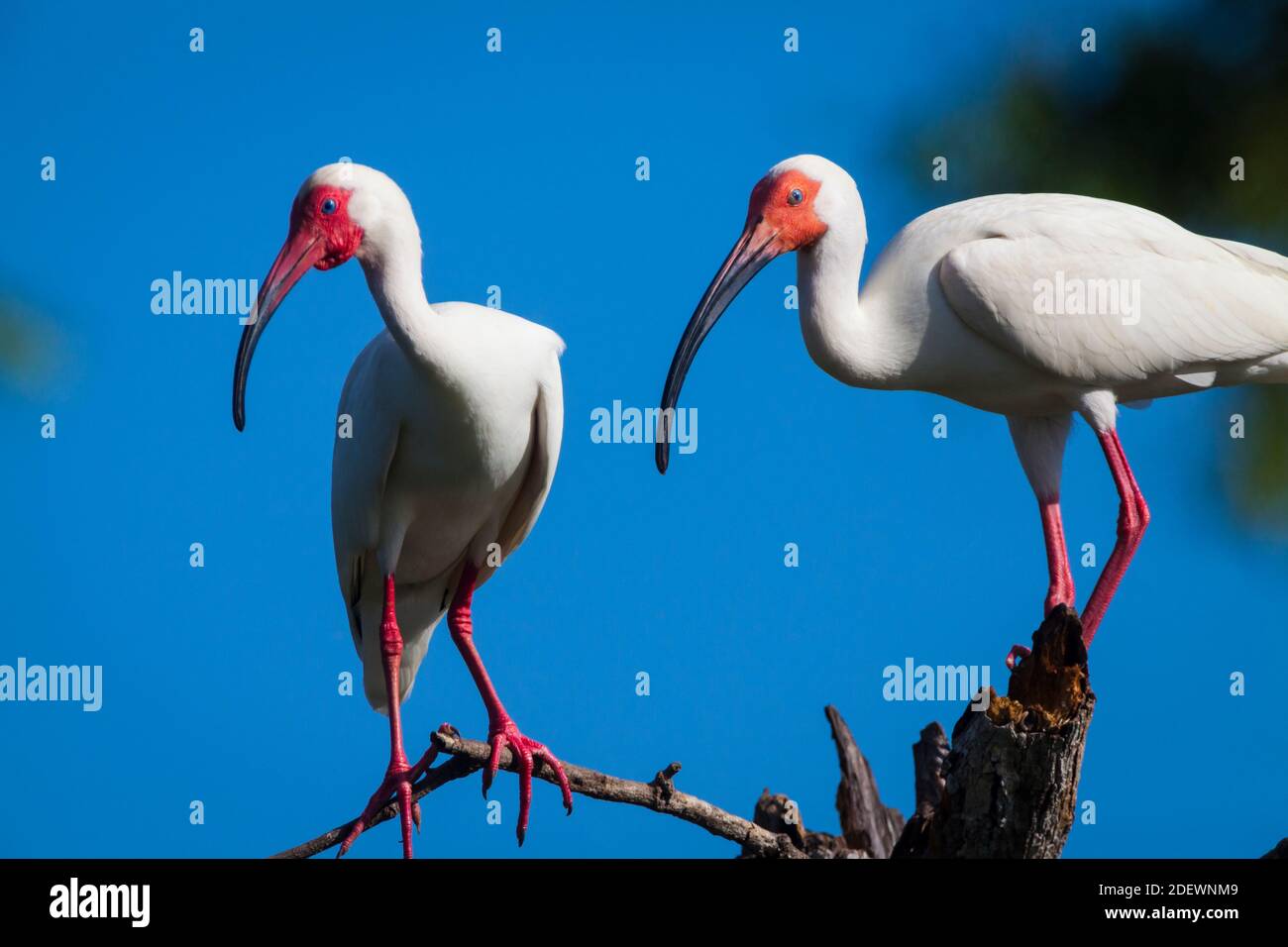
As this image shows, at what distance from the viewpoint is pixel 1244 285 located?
611cm

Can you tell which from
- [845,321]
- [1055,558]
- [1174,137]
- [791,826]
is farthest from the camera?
[1174,137]

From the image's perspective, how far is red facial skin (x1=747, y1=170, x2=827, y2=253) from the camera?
19.5 feet

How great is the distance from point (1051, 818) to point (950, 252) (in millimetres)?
2217

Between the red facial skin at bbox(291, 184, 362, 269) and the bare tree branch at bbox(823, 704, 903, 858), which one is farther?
the bare tree branch at bbox(823, 704, 903, 858)

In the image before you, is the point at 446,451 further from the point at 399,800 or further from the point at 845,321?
the point at 845,321

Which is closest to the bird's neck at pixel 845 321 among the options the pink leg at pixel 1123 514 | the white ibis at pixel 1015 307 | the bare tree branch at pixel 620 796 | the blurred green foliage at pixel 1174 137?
the white ibis at pixel 1015 307

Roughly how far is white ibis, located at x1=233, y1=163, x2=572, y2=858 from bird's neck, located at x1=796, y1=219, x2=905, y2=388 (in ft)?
3.00

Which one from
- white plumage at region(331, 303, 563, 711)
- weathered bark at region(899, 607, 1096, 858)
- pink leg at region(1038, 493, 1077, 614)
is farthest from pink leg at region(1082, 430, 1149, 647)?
white plumage at region(331, 303, 563, 711)

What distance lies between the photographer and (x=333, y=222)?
5.42m

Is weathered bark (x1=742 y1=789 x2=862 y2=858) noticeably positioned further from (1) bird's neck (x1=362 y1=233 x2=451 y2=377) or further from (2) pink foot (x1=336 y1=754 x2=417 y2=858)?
(1) bird's neck (x1=362 y1=233 x2=451 y2=377)

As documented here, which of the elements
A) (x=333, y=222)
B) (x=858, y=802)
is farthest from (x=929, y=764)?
(x=333, y=222)

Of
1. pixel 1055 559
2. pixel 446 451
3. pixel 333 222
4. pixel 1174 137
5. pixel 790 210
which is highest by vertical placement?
pixel 1174 137

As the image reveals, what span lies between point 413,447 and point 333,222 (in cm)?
79
